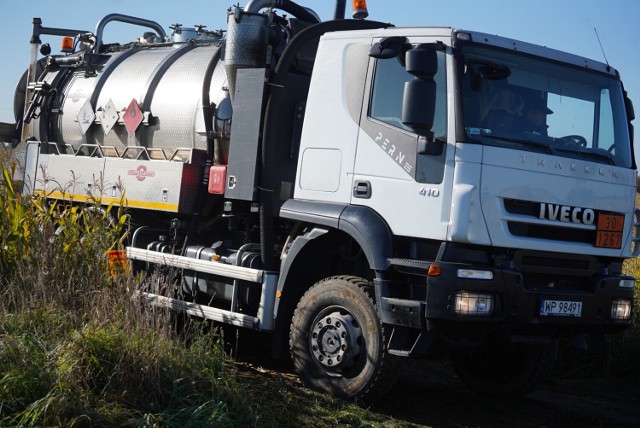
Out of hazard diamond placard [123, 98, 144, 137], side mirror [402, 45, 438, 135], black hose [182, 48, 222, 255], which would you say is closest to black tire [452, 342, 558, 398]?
side mirror [402, 45, 438, 135]

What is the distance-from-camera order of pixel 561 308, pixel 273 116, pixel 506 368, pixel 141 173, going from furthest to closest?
pixel 141 173 → pixel 506 368 → pixel 273 116 → pixel 561 308

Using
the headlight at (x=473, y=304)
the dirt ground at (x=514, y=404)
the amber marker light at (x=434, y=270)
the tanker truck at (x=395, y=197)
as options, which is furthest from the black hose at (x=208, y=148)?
the headlight at (x=473, y=304)

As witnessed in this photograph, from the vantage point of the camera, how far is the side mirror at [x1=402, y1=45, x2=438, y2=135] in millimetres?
6543

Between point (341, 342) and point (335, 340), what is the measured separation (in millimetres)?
75

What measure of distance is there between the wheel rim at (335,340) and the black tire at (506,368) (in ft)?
4.47

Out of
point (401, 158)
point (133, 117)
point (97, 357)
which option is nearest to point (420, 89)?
point (401, 158)

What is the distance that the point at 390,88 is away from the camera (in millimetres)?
7125

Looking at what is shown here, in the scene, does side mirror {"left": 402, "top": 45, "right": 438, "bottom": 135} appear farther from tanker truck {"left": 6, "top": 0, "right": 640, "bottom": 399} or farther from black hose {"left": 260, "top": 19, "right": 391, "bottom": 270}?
black hose {"left": 260, "top": 19, "right": 391, "bottom": 270}

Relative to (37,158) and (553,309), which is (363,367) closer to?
(553,309)

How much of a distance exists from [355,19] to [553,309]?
10.9 ft

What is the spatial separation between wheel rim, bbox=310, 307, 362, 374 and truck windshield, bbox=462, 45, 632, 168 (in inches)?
70.3

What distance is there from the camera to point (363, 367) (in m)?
7.09

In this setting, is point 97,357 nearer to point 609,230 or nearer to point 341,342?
point 341,342

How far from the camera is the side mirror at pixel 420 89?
6.54 m
